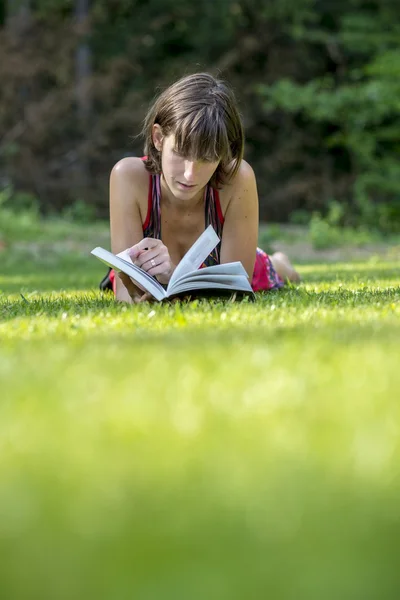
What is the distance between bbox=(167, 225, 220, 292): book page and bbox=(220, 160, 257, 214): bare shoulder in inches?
26.0

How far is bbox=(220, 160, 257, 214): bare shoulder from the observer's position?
4.71 metres

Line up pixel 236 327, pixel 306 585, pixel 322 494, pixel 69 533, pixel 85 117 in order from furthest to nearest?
pixel 85 117 → pixel 236 327 → pixel 322 494 → pixel 69 533 → pixel 306 585

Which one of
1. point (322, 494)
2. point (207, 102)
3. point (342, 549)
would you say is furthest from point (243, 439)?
point (207, 102)

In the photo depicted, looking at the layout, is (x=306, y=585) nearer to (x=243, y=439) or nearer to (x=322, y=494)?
(x=322, y=494)

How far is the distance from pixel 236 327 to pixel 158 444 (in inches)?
56.2

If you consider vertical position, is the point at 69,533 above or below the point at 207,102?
below

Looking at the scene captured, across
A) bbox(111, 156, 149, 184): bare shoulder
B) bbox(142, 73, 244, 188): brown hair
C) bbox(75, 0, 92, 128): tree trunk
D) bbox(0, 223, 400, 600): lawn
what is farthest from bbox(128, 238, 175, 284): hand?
bbox(75, 0, 92, 128): tree trunk

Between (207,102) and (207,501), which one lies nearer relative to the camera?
(207,501)

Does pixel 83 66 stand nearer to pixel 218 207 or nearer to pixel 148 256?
pixel 218 207

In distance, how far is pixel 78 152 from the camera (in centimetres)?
2031

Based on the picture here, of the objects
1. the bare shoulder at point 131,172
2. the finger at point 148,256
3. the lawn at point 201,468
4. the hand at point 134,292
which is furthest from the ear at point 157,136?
the lawn at point 201,468

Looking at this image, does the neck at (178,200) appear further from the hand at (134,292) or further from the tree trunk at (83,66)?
the tree trunk at (83,66)

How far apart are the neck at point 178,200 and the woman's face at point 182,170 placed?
525 millimetres

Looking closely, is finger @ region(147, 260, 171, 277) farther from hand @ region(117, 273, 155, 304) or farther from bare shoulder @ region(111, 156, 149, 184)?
bare shoulder @ region(111, 156, 149, 184)
